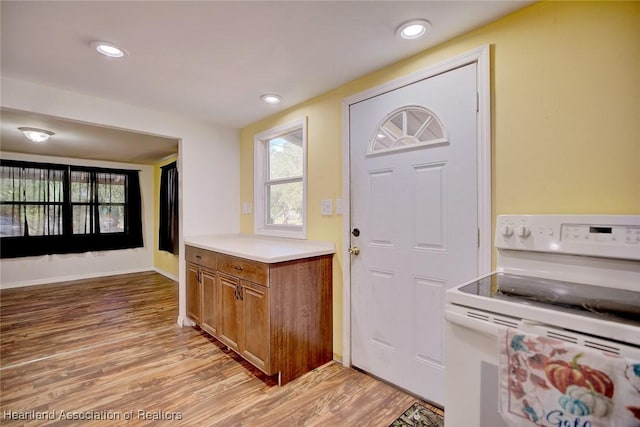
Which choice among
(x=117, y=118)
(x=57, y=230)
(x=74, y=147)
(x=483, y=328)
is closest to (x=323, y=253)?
(x=483, y=328)

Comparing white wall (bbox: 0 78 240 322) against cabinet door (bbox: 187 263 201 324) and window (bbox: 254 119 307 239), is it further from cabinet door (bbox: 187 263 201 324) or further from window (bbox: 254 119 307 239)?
window (bbox: 254 119 307 239)

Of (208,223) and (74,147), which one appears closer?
(208,223)

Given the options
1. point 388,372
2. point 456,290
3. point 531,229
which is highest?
point 531,229

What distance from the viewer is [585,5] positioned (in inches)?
49.5

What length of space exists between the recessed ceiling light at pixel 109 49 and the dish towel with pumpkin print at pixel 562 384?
236 cm

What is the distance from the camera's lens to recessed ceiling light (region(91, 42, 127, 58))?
169 cm

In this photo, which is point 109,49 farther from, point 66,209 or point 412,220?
point 66,209

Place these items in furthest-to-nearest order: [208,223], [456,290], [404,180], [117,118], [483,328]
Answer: [208,223] < [117,118] < [404,180] < [456,290] < [483,328]

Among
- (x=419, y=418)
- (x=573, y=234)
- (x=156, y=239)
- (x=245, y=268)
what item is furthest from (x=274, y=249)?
(x=156, y=239)

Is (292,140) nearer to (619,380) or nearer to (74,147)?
(619,380)

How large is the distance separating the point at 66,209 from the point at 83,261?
3.13 feet

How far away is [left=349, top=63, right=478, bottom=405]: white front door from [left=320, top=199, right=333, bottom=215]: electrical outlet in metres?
0.24

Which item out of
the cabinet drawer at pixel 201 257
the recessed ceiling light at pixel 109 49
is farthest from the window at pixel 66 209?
the recessed ceiling light at pixel 109 49

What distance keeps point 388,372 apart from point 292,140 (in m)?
2.13
